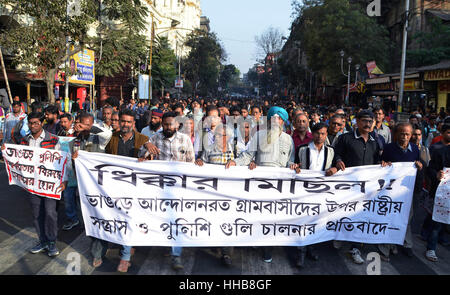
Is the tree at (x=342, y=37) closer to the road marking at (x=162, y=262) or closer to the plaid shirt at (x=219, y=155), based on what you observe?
the plaid shirt at (x=219, y=155)

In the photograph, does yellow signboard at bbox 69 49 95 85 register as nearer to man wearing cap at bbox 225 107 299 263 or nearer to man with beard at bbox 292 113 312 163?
man with beard at bbox 292 113 312 163

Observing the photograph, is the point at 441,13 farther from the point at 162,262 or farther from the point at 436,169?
the point at 162,262

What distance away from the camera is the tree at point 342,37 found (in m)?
31.2

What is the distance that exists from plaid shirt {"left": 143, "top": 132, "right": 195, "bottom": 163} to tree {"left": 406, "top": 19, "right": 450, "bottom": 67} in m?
25.1

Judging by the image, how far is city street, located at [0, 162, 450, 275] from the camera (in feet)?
14.4

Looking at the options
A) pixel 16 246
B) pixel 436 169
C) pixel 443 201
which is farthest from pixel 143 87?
pixel 443 201

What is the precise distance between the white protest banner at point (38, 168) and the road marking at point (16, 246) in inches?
31.3

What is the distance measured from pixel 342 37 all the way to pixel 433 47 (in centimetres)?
742

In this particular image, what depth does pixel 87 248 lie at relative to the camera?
502cm

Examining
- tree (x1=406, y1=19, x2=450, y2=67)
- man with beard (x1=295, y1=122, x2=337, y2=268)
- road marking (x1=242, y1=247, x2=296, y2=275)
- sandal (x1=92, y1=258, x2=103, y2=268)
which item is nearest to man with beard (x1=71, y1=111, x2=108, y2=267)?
sandal (x1=92, y1=258, x2=103, y2=268)

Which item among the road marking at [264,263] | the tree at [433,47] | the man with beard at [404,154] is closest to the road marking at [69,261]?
the road marking at [264,263]

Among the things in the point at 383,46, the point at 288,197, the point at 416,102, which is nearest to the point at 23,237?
the point at 288,197

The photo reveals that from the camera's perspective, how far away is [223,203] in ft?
15.3

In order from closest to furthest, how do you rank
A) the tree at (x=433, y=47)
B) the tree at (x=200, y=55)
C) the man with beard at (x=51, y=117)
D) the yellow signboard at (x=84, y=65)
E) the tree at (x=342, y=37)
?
the man with beard at (x=51, y=117)
the yellow signboard at (x=84, y=65)
the tree at (x=433, y=47)
the tree at (x=342, y=37)
the tree at (x=200, y=55)
